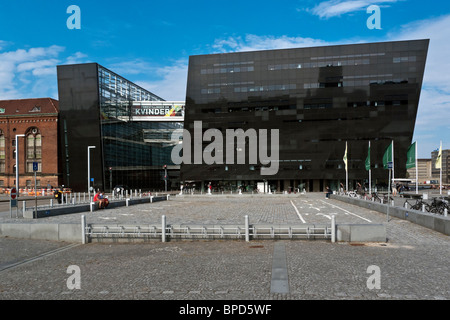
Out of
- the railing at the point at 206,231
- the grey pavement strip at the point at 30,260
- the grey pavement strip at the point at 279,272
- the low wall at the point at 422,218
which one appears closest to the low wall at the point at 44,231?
the railing at the point at 206,231

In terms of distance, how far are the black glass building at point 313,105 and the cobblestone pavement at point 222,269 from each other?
58.1 m

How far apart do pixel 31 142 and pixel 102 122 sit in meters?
16.8

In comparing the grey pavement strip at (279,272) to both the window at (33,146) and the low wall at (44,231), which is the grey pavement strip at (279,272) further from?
the window at (33,146)

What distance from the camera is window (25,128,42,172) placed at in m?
76.2

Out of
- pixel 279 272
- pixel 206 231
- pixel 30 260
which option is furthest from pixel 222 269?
pixel 30 260

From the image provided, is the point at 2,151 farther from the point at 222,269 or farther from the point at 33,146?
the point at 222,269

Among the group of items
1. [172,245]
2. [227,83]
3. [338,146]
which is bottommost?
[172,245]

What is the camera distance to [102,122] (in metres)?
72.2

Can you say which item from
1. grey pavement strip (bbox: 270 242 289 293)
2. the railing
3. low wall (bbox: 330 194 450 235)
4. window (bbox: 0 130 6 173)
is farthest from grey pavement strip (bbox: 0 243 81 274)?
window (bbox: 0 130 6 173)

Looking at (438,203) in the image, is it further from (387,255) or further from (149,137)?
(149,137)

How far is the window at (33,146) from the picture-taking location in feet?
250
